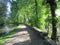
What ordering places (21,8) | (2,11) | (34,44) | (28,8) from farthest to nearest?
(2,11)
(21,8)
(28,8)
(34,44)

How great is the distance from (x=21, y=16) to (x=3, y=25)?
1264 cm

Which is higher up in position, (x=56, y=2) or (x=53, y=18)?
(x=56, y=2)

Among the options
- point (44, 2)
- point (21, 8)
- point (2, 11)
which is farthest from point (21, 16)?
point (44, 2)

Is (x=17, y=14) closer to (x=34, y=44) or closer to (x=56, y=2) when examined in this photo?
(x=56, y=2)

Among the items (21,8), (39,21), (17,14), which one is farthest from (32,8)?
(17,14)

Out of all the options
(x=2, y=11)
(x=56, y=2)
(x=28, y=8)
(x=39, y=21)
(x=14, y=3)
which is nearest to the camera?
(x=56, y=2)

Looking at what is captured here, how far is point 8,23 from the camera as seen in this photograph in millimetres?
55938

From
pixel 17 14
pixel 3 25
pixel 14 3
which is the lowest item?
pixel 3 25

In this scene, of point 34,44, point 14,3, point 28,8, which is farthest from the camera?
point 14,3

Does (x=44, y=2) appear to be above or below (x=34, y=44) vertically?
above

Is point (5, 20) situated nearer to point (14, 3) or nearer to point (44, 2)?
point (14, 3)

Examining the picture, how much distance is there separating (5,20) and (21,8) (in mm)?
16759

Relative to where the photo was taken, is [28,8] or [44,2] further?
[28,8]

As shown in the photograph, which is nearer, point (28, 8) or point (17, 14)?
point (28, 8)
